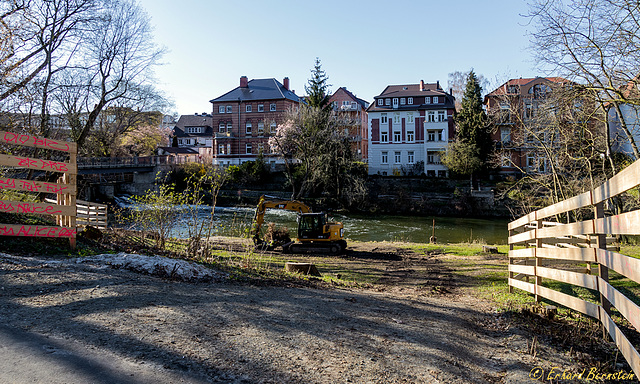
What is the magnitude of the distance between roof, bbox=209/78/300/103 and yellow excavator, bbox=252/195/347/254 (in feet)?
155

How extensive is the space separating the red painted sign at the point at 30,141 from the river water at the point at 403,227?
1702 centimetres

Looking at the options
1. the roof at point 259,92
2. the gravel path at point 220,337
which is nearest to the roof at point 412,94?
the roof at point 259,92

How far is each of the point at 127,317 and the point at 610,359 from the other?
513cm

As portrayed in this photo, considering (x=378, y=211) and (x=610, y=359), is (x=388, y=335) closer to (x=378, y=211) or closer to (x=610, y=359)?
(x=610, y=359)

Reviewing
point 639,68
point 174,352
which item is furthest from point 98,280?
point 639,68

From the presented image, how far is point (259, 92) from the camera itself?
223 feet

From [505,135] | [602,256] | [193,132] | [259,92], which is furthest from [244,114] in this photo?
[602,256]

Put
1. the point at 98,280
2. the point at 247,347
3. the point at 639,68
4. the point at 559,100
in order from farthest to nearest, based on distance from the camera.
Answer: the point at 559,100 → the point at 639,68 → the point at 98,280 → the point at 247,347

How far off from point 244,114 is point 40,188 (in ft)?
202

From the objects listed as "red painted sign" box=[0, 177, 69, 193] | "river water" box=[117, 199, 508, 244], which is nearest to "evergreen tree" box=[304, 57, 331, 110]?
"river water" box=[117, 199, 508, 244]

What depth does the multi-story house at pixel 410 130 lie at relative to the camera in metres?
58.8

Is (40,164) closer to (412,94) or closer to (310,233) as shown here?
(310,233)

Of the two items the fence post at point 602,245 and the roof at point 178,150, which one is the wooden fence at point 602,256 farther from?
the roof at point 178,150

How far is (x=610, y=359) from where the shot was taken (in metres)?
4.54
